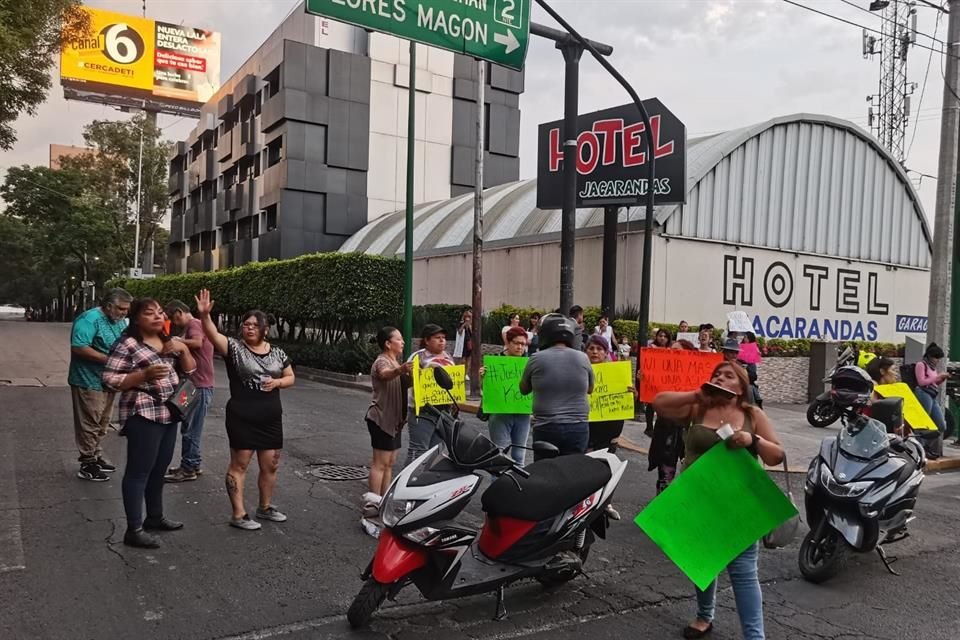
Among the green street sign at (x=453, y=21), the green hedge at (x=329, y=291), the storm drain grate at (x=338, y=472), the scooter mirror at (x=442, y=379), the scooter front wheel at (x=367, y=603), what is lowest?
the storm drain grate at (x=338, y=472)

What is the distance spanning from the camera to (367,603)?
4.23 metres

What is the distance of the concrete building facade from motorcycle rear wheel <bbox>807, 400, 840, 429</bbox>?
109 feet

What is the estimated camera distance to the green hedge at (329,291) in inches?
808

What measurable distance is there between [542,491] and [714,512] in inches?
37.9

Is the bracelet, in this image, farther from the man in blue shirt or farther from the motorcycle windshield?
the man in blue shirt

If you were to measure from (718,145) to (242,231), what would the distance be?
30942 millimetres

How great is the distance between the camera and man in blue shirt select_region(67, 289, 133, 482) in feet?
24.3

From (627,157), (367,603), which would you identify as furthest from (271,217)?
(367,603)

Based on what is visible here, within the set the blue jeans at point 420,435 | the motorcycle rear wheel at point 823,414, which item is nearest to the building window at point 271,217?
the blue jeans at point 420,435

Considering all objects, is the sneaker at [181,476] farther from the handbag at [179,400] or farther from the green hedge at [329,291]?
the green hedge at [329,291]

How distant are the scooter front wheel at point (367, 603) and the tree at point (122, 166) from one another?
173ft

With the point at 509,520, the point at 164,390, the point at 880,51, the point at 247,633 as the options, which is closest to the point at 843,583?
the point at 509,520

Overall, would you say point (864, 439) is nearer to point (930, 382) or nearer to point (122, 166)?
point (930, 382)

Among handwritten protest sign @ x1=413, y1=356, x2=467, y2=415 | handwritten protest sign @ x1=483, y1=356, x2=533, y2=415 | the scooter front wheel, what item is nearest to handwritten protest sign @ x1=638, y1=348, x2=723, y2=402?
handwritten protest sign @ x1=483, y1=356, x2=533, y2=415
